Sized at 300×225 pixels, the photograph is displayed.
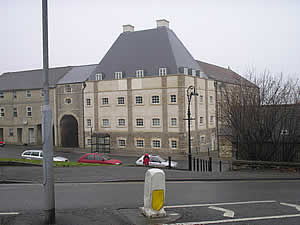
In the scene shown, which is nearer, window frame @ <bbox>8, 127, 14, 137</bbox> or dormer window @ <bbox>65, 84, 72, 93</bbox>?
Answer: dormer window @ <bbox>65, 84, 72, 93</bbox>

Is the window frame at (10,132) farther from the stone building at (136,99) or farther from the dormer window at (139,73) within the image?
the dormer window at (139,73)

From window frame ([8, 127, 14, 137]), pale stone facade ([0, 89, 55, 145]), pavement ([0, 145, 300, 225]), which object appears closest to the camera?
pavement ([0, 145, 300, 225])

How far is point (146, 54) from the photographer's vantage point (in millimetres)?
43125

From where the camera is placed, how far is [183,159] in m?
37.8

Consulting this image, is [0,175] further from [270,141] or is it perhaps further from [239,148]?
[270,141]

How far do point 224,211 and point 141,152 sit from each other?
1288 inches

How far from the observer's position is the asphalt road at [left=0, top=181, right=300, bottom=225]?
26.8 ft

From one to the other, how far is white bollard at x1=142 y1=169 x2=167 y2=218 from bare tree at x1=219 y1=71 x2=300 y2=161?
12022mm

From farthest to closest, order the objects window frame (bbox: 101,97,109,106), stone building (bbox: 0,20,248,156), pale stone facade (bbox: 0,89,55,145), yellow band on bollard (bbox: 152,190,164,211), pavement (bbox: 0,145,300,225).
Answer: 1. pale stone facade (bbox: 0,89,55,145)
2. window frame (bbox: 101,97,109,106)
3. stone building (bbox: 0,20,248,156)
4. yellow band on bollard (bbox: 152,190,164,211)
5. pavement (bbox: 0,145,300,225)

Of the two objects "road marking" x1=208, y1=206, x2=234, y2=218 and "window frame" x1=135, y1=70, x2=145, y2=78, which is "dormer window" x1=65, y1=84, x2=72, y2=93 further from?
"road marking" x1=208, y1=206, x2=234, y2=218

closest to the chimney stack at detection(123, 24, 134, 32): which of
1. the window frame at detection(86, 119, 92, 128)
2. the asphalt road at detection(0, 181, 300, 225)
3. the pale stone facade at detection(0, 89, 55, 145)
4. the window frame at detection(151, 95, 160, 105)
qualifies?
the window frame at detection(151, 95, 160, 105)

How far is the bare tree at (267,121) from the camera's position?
59.3 ft

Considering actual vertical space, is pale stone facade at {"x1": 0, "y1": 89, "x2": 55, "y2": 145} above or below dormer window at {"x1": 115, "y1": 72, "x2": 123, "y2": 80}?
below

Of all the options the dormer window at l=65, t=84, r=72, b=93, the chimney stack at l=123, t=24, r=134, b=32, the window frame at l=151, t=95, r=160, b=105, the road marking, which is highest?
the chimney stack at l=123, t=24, r=134, b=32
